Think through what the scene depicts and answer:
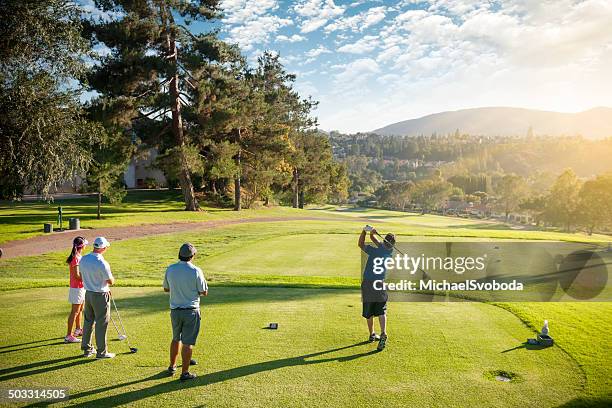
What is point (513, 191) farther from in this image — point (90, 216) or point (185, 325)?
point (185, 325)

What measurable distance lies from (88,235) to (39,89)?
29.3 feet

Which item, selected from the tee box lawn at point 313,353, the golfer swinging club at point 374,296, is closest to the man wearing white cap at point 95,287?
the tee box lawn at point 313,353

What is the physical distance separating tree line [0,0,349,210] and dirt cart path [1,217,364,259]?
2.94 metres

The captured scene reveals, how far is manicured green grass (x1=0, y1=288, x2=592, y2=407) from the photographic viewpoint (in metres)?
5.92

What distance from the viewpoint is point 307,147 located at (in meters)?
74.4

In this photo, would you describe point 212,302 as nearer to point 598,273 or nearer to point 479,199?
point 598,273

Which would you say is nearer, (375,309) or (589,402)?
(589,402)

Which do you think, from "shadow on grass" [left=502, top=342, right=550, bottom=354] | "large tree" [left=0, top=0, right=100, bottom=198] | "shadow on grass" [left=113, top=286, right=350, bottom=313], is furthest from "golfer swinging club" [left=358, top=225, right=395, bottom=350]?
"large tree" [left=0, top=0, right=100, bottom=198]

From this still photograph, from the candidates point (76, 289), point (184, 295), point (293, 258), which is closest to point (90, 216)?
point (293, 258)

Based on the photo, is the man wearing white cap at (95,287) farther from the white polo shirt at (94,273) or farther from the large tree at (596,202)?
the large tree at (596,202)

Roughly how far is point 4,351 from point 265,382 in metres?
5.00

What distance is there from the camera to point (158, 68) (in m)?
35.3

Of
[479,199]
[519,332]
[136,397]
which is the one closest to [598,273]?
[519,332]

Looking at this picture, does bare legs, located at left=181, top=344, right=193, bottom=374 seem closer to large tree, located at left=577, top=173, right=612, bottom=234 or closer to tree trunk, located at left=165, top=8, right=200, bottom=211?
tree trunk, located at left=165, top=8, right=200, bottom=211
